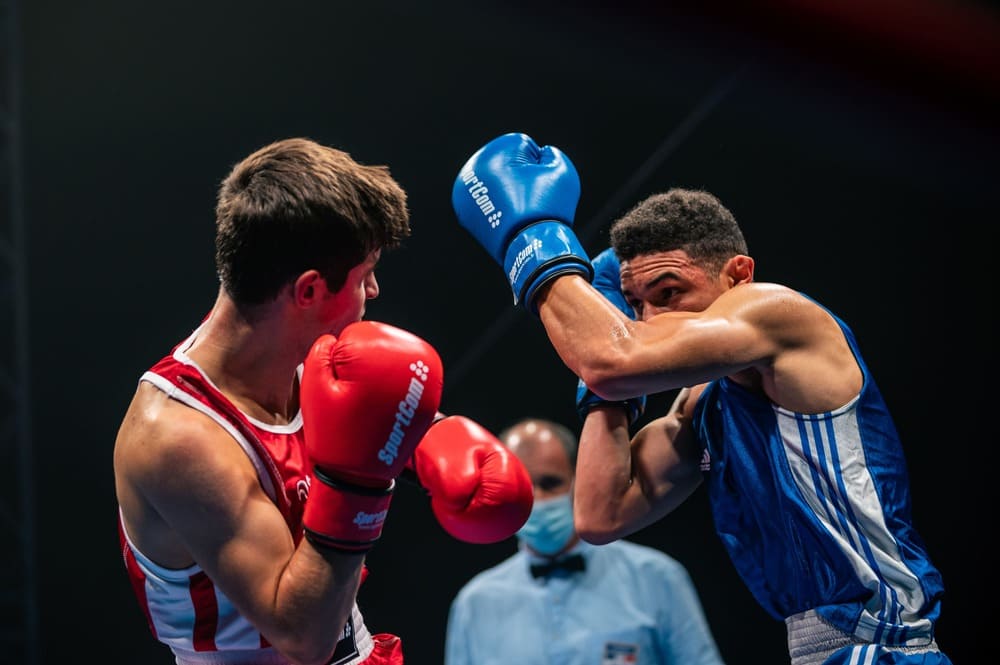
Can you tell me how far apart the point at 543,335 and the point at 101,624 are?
270 cm

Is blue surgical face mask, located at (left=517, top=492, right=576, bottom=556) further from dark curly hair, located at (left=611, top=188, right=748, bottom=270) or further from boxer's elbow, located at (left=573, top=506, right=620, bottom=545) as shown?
dark curly hair, located at (left=611, top=188, right=748, bottom=270)

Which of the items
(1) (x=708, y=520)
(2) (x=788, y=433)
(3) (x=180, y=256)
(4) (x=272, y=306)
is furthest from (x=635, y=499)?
(3) (x=180, y=256)

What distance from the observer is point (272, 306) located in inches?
75.0

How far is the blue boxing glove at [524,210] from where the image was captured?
2113 millimetres

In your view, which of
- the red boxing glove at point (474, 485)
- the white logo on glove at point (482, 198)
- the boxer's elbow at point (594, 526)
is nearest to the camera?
the red boxing glove at point (474, 485)

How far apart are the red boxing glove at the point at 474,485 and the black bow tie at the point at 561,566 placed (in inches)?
75.4

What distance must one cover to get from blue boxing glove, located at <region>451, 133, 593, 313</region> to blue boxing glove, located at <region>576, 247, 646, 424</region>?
1.05ft

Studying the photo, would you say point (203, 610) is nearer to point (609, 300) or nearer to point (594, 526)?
point (594, 526)

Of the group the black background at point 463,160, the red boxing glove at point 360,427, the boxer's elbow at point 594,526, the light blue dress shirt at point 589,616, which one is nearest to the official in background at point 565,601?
the light blue dress shirt at point 589,616

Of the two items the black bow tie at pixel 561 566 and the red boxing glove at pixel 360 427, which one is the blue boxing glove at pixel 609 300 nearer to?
the red boxing glove at pixel 360 427

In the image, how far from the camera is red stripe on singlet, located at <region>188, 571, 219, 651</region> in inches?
70.5

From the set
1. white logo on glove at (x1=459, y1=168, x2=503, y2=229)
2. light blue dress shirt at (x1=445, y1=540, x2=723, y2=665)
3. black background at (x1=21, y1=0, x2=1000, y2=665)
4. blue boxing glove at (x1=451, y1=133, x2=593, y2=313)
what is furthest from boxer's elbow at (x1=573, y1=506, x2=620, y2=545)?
black background at (x1=21, y1=0, x2=1000, y2=665)

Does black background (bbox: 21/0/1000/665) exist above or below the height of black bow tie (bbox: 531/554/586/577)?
above

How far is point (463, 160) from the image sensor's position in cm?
510
